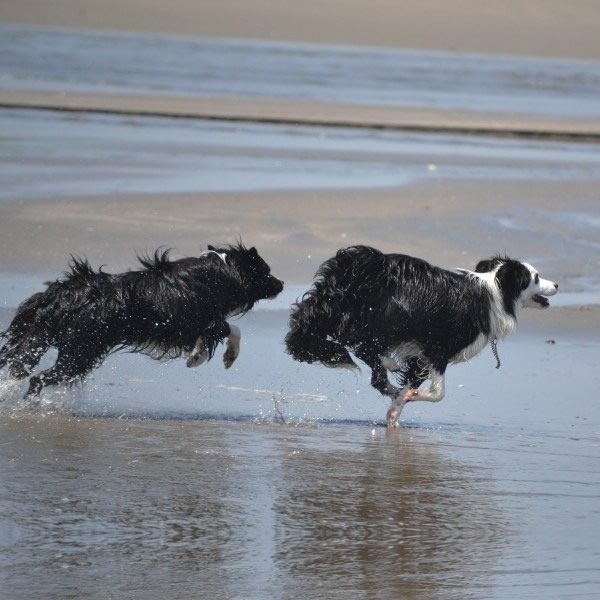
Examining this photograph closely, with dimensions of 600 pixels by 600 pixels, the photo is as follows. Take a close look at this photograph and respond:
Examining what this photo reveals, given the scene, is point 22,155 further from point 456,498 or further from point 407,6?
point 407,6

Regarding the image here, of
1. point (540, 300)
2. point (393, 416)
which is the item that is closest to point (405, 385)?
point (393, 416)

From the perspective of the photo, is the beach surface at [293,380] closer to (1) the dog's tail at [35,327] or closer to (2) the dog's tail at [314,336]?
(1) the dog's tail at [35,327]

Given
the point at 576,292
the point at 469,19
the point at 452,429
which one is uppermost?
the point at 469,19

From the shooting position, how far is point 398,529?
532 cm

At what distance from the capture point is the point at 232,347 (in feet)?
25.4

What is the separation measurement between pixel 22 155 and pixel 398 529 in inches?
426

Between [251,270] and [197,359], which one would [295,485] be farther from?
[251,270]

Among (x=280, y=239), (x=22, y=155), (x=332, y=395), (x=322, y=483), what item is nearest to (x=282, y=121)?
(x=22, y=155)

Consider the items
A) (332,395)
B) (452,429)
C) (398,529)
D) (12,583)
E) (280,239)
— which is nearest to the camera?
(12,583)

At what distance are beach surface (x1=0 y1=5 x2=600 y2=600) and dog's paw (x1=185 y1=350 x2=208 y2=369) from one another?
15 cm

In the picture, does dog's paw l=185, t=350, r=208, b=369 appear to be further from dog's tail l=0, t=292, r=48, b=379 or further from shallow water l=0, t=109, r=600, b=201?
shallow water l=0, t=109, r=600, b=201

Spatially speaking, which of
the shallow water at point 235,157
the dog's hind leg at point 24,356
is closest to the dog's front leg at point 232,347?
the dog's hind leg at point 24,356

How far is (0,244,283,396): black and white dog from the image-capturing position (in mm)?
7004

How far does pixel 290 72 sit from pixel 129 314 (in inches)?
870
